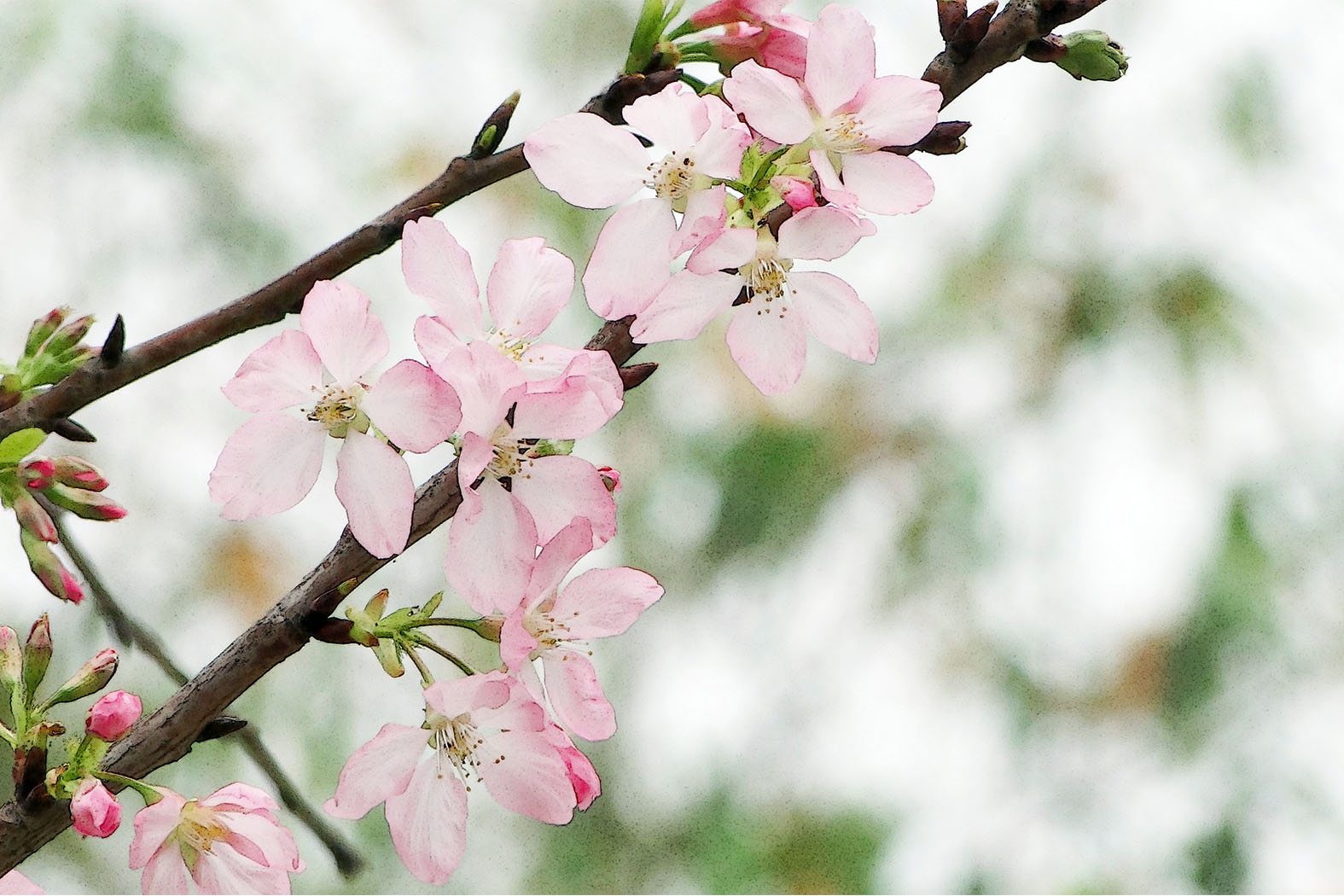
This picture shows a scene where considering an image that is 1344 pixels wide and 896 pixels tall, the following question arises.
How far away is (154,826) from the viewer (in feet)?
0.90

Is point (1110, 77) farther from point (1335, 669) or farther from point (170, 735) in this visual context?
point (1335, 669)

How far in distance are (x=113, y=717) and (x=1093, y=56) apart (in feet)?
0.84

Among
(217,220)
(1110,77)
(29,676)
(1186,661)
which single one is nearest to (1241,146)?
(1186,661)

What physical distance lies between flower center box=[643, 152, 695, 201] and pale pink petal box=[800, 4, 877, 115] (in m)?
0.03

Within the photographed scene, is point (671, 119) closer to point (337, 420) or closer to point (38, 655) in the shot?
point (337, 420)

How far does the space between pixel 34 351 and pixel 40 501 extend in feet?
0.14

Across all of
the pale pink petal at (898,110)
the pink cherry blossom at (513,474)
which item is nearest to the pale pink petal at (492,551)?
the pink cherry blossom at (513,474)

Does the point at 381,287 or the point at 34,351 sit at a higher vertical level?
the point at 34,351

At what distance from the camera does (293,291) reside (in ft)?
0.93

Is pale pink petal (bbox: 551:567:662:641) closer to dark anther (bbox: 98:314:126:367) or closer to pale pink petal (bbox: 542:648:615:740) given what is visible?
pale pink petal (bbox: 542:648:615:740)

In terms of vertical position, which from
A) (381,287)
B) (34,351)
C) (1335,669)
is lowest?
(1335,669)

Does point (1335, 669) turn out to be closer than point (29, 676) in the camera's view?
No

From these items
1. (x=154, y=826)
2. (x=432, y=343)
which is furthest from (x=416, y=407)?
(x=154, y=826)

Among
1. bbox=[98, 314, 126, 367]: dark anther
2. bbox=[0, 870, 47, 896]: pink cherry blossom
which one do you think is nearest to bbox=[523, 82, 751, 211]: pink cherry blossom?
bbox=[98, 314, 126, 367]: dark anther
